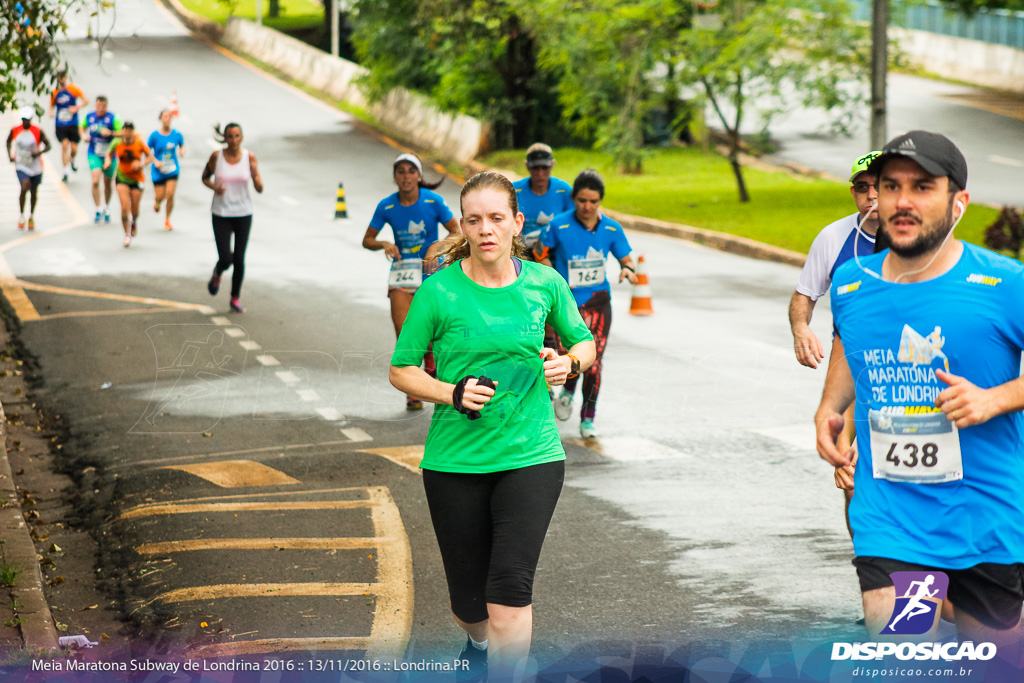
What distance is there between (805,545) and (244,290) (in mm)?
10765

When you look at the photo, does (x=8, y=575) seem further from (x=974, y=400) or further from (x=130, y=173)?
(x=130, y=173)

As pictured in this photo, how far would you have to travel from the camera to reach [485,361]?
4.45 m

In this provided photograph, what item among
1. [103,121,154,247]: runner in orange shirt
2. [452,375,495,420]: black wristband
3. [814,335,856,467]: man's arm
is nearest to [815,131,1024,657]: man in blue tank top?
[814,335,856,467]: man's arm

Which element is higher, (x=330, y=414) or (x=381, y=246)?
(x=381, y=246)

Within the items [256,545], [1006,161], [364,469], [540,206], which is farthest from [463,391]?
[1006,161]

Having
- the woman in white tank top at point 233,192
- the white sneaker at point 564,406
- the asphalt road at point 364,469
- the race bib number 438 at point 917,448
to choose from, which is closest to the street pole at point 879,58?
the asphalt road at point 364,469

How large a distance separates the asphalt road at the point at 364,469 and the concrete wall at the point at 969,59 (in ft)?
79.6

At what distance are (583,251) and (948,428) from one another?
5.89 meters

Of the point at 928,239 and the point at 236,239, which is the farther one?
the point at 236,239

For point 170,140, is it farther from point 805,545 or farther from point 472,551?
point 472,551

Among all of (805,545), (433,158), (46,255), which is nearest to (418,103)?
(433,158)

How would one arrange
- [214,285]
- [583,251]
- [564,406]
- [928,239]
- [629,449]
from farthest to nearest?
[214,285] → [564,406] → [583,251] → [629,449] → [928,239]

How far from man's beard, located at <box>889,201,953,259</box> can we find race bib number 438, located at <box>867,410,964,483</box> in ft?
1.49

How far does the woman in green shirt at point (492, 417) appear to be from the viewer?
4422 mm
